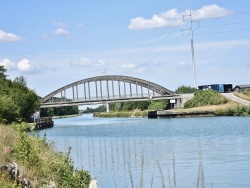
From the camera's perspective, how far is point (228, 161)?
34812mm

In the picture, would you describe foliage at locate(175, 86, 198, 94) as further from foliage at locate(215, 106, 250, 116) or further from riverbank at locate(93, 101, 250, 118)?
foliage at locate(215, 106, 250, 116)

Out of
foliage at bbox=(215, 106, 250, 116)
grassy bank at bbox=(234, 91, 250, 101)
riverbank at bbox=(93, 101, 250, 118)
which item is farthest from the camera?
grassy bank at bbox=(234, 91, 250, 101)

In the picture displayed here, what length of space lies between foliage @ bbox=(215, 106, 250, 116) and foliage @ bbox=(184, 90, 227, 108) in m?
13.1

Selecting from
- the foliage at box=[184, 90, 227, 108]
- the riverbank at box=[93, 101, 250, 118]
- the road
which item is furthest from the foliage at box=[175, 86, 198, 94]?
the road

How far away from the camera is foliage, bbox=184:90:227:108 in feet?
456

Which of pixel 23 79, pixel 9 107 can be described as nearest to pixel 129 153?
pixel 9 107

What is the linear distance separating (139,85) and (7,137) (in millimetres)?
158363

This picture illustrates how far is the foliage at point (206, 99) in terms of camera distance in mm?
139000

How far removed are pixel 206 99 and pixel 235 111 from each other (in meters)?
26.1

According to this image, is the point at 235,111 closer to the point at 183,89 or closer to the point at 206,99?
the point at 206,99

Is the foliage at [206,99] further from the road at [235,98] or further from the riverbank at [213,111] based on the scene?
the riverbank at [213,111]

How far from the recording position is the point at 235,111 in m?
117

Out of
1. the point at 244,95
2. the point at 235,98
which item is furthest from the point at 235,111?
the point at 244,95

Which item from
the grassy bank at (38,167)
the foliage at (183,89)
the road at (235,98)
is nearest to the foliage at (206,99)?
the road at (235,98)
